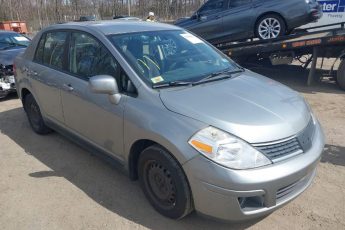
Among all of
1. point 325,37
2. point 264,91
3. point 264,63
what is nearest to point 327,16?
point 264,63

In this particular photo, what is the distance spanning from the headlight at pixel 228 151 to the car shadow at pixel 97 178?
763 millimetres

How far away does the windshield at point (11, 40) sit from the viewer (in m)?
8.61

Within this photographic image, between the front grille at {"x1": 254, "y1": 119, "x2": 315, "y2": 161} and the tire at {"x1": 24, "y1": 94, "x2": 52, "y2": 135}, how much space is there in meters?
3.55

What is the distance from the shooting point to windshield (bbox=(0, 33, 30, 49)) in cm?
861

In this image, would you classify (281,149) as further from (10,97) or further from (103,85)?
(10,97)

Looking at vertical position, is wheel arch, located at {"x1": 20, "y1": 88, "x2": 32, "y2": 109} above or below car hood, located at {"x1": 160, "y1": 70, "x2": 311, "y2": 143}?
below

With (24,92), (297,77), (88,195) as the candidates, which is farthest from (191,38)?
(297,77)

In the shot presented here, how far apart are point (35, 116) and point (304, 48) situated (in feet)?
19.8

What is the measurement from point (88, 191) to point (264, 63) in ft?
25.1

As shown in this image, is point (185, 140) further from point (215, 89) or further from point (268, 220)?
point (268, 220)

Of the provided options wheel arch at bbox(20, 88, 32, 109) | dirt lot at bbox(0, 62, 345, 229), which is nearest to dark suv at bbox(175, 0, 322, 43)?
dirt lot at bbox(0, 62, 345, 229)

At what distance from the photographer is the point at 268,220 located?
3078mm

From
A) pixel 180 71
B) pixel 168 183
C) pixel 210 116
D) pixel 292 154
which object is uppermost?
pixel 180 71

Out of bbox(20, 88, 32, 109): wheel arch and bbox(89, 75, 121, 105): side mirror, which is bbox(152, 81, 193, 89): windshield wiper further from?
bbox(20, 88, 32, 109): wheel arch
